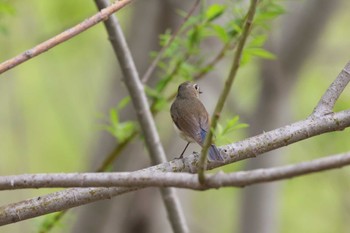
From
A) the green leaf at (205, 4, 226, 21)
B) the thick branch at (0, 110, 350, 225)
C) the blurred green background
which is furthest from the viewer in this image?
the blurred green background

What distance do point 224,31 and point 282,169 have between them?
2.07 metres

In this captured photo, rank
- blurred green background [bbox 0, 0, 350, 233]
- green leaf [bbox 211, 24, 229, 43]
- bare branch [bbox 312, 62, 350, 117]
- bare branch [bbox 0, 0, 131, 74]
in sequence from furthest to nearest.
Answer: blurred green background [bbox 0, 0, 350, 233] < green leaf [bbox 211, 24, 229, 43] < bare branch [bbox 312, 62, 350, 117] < bare branch [bbox 0, 0, 131, 74]

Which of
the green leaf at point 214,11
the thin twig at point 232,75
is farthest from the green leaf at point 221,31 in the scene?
the thin twig at point 232,75

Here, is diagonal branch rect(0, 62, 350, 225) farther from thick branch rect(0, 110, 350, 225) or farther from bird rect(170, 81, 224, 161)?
bird rect(170, 81, 224, 161)

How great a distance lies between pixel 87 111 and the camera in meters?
10.8

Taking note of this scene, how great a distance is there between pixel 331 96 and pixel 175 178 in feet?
3.63

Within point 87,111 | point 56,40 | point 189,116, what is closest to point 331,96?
point 56,40

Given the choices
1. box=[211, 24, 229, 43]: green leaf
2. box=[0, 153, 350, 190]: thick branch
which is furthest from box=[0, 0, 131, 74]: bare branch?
box=[211, 24, 229, 43]: green leaf

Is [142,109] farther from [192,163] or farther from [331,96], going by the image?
[331,96]

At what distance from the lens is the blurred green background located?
7.48 meters

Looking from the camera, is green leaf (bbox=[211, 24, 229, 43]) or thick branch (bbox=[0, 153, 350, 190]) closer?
thick branch (bbox=[0, 153, 350, 190])

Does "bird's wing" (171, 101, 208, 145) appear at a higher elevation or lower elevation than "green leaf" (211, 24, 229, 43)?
lower

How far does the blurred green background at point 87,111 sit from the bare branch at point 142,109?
7.32 ft

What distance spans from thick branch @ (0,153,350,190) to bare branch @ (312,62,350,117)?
948 millimetres
